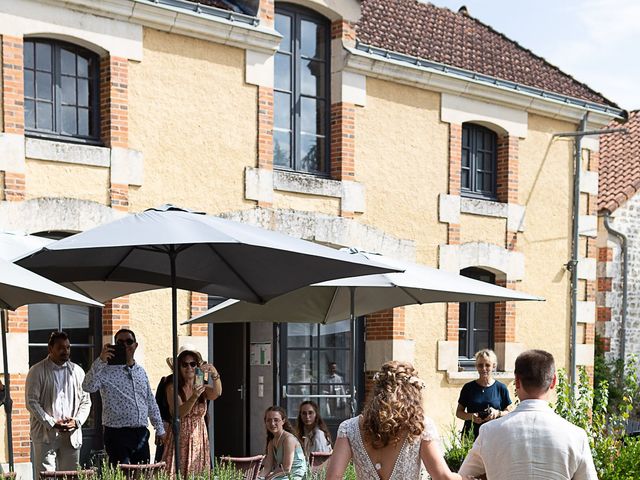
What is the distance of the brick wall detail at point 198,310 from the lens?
13.0 m

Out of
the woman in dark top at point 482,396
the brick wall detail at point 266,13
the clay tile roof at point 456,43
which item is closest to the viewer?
the woman in dark top at point 482,396

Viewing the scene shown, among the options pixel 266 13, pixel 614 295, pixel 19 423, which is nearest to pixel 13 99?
pixel 19 423

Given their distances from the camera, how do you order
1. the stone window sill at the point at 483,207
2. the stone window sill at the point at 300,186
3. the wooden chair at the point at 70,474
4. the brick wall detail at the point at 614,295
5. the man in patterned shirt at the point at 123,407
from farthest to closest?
the brick wall detail at the point at 614,295
the stone window sill at the point at 483,207
the stone window sill at the point at 300,186
the man in patterned shirt at the point at 123,407
the wooden chair at the point at 70,474

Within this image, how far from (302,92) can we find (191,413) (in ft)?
21.8

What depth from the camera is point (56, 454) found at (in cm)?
987

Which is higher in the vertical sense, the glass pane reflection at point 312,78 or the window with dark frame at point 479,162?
the glass pane reflection at point 312,78

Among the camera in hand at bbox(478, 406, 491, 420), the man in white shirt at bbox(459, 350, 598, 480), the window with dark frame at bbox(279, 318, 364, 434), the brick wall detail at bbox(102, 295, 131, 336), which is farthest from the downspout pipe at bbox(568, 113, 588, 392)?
the man in white shirt at bbox(459, 350, 598, 480)

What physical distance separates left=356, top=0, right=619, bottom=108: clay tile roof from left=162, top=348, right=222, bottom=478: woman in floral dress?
719 centimetres

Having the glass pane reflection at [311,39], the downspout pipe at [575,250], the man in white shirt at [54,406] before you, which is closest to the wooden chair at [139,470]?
the man in white shirt at [54,406]

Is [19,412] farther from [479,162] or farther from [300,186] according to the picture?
[479,162]

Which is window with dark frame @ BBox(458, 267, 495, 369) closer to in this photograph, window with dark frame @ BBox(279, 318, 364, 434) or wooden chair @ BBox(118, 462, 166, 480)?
window with dark frame @ BBox(279, 318, 364, 434)

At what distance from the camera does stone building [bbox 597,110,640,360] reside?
21203 mm

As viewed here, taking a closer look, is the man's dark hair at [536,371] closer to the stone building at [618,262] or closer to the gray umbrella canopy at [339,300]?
the gray umbrella canopy at [339,300]

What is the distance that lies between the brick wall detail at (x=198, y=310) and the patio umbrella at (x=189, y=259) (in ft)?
10.1
